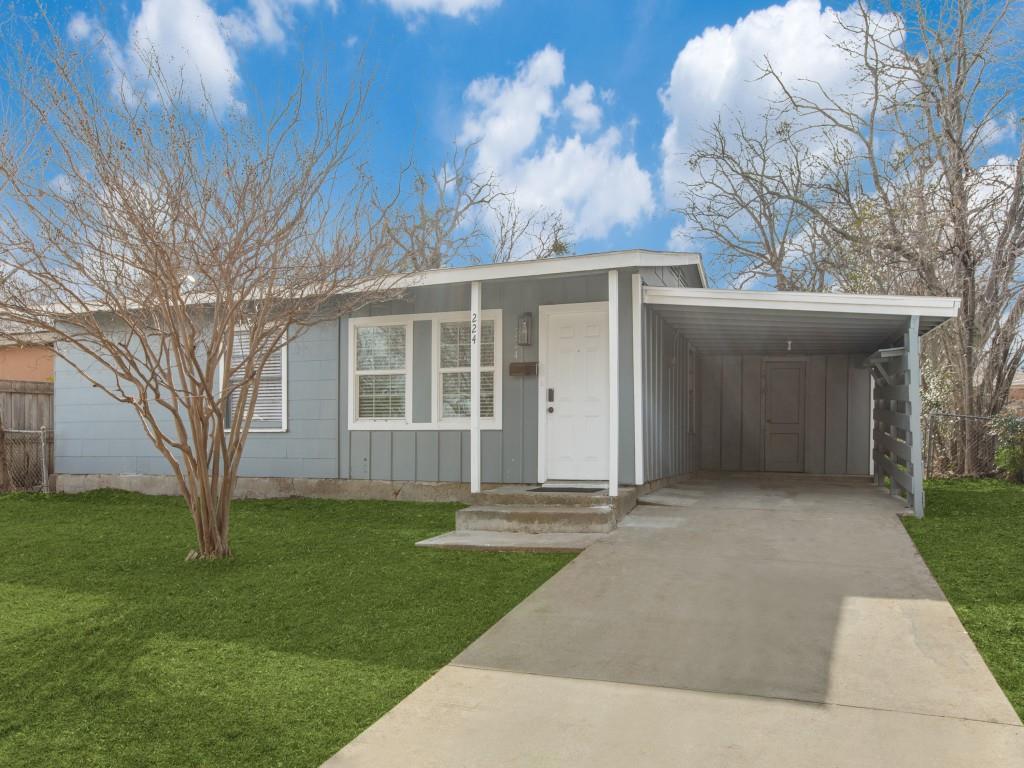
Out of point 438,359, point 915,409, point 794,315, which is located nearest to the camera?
point 915,409

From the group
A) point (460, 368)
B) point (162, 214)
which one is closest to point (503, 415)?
point (460, 368)

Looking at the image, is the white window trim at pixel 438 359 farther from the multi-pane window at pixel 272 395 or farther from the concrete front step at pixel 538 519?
the multi-pane window at pixel 272 395

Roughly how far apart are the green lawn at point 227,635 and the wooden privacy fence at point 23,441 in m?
4.32

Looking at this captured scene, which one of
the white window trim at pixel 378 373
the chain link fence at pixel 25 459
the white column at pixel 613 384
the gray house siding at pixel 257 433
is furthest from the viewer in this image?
the chain link fence at pixel 25 459

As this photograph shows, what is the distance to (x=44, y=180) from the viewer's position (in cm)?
564

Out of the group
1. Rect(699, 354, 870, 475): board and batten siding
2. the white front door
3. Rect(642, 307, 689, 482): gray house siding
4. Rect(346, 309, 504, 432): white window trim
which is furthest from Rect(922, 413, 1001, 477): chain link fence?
Rect(346, 309, 504, 432): white window trim

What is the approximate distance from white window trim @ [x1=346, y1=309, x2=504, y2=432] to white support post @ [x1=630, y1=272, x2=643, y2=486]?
1.57 meters

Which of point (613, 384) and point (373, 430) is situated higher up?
point (613, 384)

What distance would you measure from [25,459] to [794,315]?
10.5 meters

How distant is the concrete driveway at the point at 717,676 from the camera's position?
267 cm

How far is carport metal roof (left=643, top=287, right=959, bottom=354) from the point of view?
7285 millimetres

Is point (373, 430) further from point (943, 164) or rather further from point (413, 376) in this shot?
point (943, 164)

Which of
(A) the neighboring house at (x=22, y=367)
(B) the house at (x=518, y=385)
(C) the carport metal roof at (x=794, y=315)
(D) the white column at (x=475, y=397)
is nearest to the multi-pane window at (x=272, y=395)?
(B) the house at (x=518, y=385)

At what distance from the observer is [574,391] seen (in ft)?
26.7
